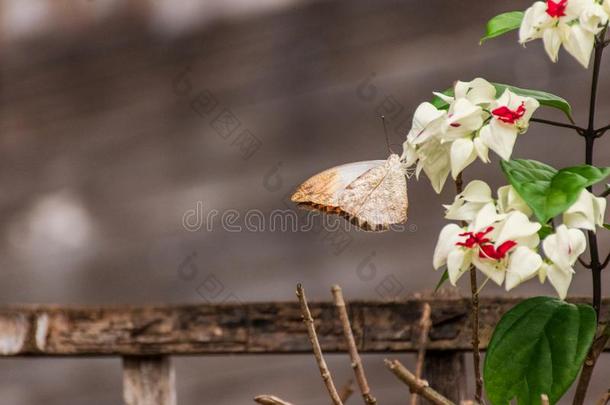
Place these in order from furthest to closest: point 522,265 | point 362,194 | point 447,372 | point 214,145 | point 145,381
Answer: point 214,145 → point 145,381 → point 447,372 → point 362,194 → point 522,265

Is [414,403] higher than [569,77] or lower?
lower

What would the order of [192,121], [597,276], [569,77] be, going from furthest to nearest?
[192,121], [569,77], [597,276]

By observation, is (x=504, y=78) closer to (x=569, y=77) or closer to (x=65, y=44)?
(x=569, y=77)

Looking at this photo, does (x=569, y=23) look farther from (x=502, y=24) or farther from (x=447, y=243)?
(x=447, y=243)

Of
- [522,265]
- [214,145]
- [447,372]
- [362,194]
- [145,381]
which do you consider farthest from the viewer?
[214,145]

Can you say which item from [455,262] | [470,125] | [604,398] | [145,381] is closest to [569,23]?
[470,125]

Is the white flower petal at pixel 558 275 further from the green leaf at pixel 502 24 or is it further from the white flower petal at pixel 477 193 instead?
the green leaf at pixel 502 24

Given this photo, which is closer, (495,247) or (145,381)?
(495,247)

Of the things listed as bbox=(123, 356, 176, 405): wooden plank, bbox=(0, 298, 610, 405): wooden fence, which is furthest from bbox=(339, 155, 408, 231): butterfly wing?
bbox=(123, 356, 176, 405): wooden plank

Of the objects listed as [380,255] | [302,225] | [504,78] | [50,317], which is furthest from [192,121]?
[50,317]

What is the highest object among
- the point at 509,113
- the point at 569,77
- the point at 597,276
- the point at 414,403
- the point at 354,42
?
the point at 354,42
